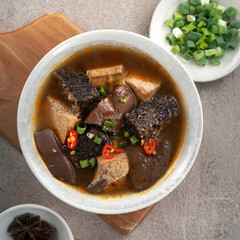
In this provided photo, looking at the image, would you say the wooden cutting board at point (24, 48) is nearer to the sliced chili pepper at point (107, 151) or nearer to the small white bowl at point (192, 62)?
the small white bowl at point (192, 62)

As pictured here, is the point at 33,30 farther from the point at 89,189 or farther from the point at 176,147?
the point at 176,147

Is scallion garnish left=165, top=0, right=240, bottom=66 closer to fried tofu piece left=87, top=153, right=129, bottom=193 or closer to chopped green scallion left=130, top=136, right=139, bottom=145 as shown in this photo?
chopped green scallion left=130, top=136, right=139, bottom=145

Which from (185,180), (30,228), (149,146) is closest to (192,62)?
(149,146)

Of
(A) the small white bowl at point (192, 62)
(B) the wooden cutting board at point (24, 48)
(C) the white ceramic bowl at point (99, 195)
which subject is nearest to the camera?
(C) the white ceramic bowl at point (99, 195)

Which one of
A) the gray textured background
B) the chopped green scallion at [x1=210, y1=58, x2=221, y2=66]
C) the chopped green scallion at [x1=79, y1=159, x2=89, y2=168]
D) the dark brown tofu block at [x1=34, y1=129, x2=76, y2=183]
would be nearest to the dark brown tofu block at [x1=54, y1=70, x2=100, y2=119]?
the dark brown tofu block at [x1=34, y1=129, x2=76, y2=183]

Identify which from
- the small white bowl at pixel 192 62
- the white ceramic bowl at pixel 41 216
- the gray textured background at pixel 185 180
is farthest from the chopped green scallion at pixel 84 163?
the small white bowl at pixel 192 62

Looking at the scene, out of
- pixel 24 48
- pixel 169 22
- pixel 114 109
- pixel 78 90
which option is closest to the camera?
pixel 78 90

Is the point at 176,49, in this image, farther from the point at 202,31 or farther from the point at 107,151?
the point at 107,151
